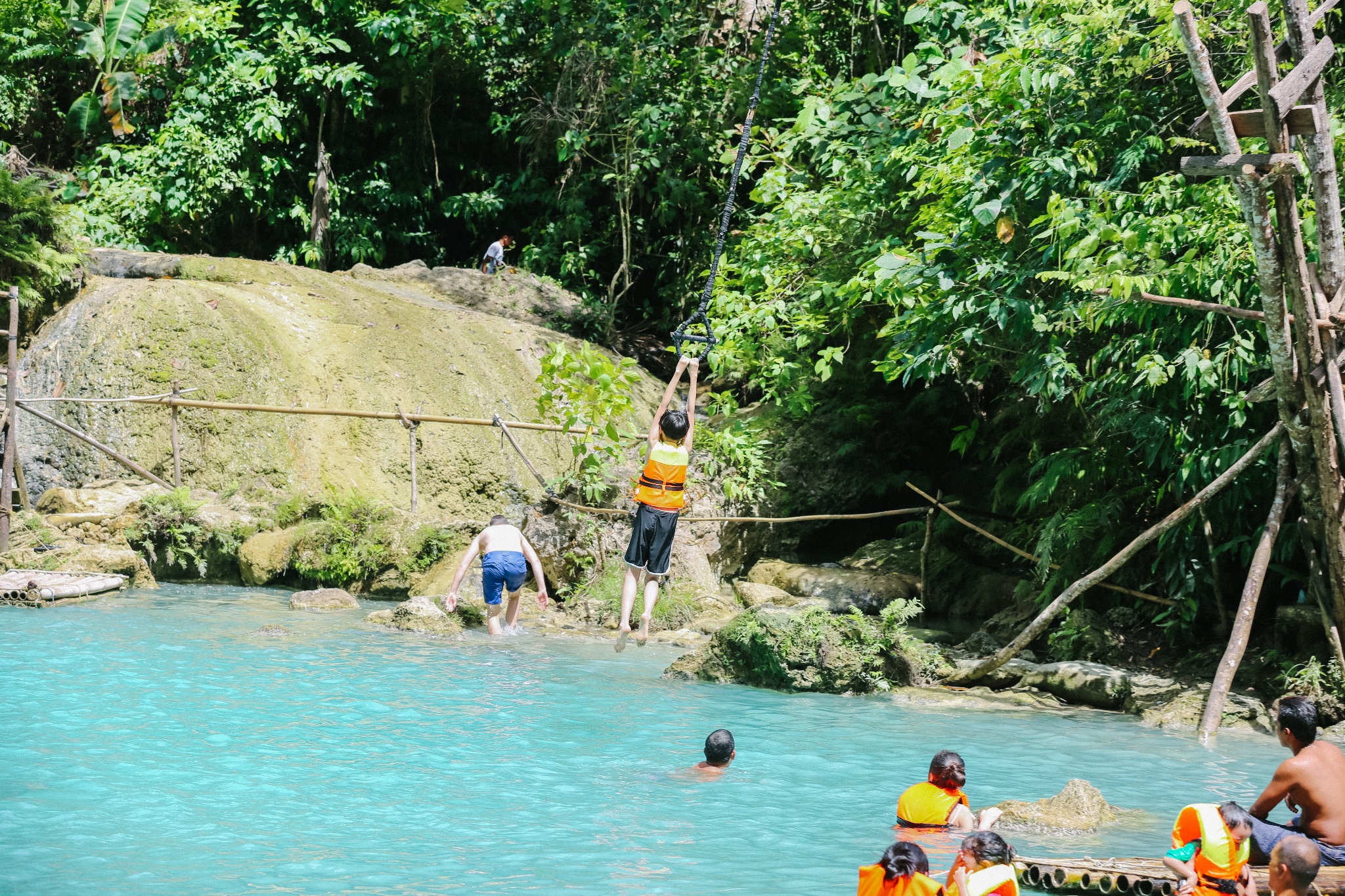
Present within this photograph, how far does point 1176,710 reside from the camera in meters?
9.37

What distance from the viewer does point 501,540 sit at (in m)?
11.9

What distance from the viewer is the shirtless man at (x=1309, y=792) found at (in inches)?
218

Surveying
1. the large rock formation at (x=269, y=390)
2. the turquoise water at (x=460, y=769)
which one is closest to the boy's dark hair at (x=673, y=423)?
the turquoise water at (x=460, y=769)

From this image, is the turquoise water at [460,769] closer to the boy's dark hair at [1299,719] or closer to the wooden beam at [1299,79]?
the boy's dark hair at [1299,719]

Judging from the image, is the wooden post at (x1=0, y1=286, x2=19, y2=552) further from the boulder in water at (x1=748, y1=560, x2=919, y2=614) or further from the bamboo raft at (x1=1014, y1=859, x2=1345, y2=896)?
the bamboo raft at (x1=1014, y1=859, x2=1345, y2=896)

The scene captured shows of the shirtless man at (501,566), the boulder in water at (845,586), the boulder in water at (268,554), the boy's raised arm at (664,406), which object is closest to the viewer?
the boy's raised arm at (664,406)

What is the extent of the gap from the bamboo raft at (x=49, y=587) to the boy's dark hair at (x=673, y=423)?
731 centimetres

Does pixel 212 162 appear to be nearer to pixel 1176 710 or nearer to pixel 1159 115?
pixel 1159 115

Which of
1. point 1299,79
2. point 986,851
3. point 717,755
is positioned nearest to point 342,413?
point 717,755

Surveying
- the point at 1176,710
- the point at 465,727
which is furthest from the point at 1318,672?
the point at 465,727

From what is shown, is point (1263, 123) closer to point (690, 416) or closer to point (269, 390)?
point (690, 416)

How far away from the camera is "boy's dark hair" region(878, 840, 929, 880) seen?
4.30 metres

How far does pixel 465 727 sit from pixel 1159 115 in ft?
26.5

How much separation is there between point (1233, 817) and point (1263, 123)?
491 centimetres
